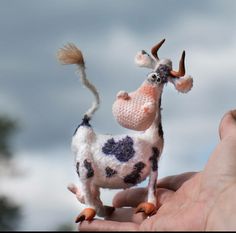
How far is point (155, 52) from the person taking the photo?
182 centimetres

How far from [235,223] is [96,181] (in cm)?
40

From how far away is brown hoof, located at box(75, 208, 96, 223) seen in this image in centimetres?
176

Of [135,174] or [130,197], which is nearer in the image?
[135,174]

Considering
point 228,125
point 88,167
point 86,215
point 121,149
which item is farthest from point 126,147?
point 228,125

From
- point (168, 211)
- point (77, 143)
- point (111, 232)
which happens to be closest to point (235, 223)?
point (168, 211)

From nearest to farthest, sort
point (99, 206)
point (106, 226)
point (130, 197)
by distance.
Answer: point (106, 226) < point (99, 206) < point (130, 197)

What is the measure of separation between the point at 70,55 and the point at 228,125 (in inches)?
19.9

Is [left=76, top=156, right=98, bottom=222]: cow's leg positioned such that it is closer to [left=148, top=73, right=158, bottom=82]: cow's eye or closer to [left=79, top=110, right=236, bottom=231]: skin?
[left=79, top=110, right=236, bottom=231]: skin

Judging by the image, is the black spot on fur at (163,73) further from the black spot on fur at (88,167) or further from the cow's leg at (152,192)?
the black spot on fur at (88,167)

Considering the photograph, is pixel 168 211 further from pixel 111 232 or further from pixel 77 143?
pixel 77 143

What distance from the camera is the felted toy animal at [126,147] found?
1751mm

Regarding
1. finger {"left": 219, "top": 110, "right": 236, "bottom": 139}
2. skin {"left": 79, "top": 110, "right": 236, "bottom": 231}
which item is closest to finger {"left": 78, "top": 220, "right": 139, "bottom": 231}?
skin {"left": 79, "top": 110, "right": 236, "bottom": 231}

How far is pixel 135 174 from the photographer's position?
1768 millimetres

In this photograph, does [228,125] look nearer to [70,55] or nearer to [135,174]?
[135,174]
